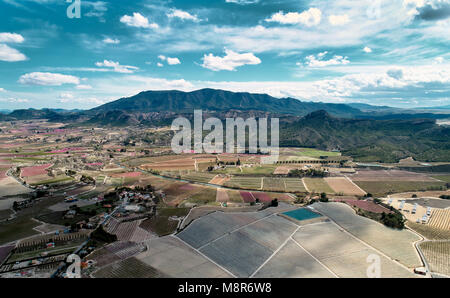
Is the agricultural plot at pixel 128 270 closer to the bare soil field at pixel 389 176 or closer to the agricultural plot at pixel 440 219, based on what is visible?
the agricultural plot at pixel 440 219

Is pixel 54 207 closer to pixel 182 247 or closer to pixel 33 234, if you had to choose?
pixel 33 234

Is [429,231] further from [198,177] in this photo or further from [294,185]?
[198,177]

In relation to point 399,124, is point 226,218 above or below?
below

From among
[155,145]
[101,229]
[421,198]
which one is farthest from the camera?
[155,145]

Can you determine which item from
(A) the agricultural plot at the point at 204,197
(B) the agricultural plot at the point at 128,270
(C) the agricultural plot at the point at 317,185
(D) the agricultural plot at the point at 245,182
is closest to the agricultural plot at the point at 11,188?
(A) the agricultural plot at the point at 204,197

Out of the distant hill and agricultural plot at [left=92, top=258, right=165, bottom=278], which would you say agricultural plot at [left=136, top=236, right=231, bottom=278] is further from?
the distant hill
